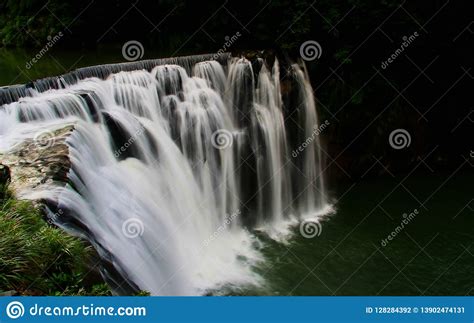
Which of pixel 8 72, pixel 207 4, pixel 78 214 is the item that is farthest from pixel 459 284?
pixel 8 72

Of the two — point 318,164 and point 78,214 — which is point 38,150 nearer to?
point 78,214

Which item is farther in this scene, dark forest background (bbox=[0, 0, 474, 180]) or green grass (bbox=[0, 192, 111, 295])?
dark forest background (bbox=[0, 0, 474, 180])

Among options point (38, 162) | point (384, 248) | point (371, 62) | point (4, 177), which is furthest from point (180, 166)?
point (371, 62)

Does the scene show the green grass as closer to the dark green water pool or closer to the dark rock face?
the dark rock face

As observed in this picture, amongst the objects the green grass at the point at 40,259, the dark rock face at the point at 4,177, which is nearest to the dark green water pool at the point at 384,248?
the green grass at the point at 40,259

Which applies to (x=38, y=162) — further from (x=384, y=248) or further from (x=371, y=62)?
(x=371, y=62)

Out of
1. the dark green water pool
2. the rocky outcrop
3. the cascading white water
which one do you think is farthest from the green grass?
the dark green water pool

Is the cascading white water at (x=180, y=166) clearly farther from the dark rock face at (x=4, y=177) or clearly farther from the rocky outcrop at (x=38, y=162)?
the dark rock face at (x=4, y=177)
